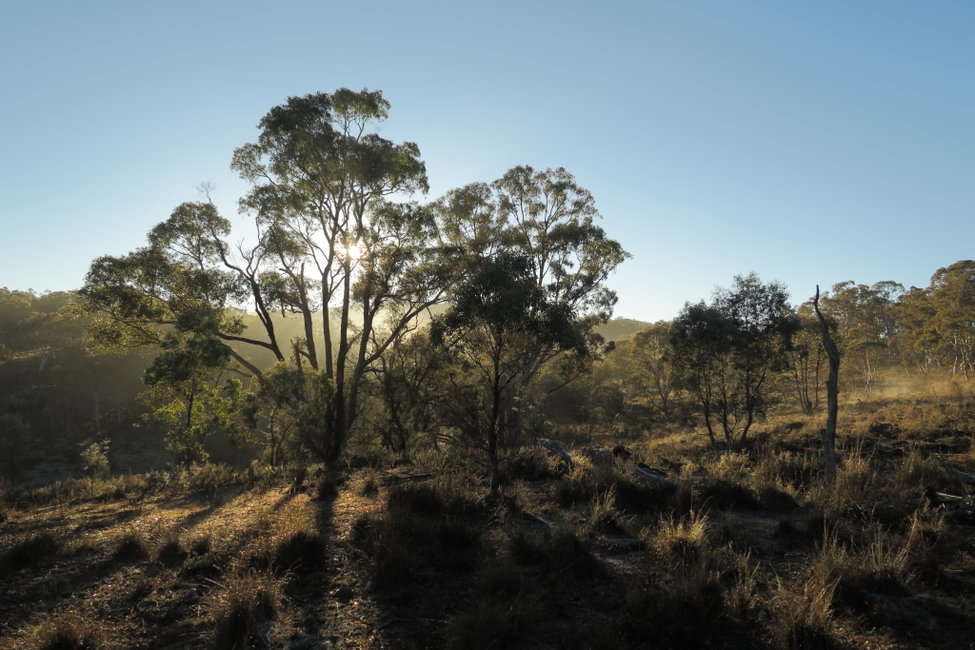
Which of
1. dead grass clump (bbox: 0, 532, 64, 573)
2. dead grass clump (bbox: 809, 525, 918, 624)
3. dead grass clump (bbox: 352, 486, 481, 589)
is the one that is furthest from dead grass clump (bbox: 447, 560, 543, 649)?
dead grass clump (bbox: 0, 532, 64, 573)

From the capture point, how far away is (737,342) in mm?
21141

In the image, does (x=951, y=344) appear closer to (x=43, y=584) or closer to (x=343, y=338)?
(x=343, y=338)

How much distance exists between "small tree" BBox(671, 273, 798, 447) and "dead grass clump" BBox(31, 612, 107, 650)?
22.1 m

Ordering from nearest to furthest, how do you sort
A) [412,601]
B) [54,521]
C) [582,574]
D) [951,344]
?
[412,601] < [582,574] < [54,521] < [951,344]

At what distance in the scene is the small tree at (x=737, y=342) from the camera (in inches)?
813

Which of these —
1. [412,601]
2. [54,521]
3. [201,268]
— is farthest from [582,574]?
[201,268]

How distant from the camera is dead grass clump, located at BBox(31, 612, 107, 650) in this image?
16.1ft

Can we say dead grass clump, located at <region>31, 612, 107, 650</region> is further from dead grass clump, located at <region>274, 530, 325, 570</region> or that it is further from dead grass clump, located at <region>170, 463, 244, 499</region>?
dead grass clump, located at <region>170, 463, 244, 499</region>

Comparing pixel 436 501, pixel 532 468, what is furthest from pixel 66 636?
pixel 532 468

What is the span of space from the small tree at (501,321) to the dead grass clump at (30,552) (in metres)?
7.93

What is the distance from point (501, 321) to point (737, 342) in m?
15.2

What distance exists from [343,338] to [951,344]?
189 ft

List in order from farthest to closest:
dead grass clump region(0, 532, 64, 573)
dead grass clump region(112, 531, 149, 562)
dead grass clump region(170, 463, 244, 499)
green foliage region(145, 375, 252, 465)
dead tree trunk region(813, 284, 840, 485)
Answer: green foliage region(145, 375, 252, 465)
dead grass clump region(170, 463, 244, 499)
dead tree trunk region(813, 284, 840, 485)
dead grass clump region(112, 531, 149, 562)
dead grass clump region(0, 532, 64, 573)

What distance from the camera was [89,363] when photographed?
59500 millimetres
